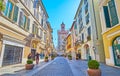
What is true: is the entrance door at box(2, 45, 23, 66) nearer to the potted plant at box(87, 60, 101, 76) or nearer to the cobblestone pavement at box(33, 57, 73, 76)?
the cobblestone pavement at box(33, 57, 73, 76)

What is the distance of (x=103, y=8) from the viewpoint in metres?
13.6

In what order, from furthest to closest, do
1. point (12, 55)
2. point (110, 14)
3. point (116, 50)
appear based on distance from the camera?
1. point (12, 55)
2. point (110, 14)
3. point (116, 50)

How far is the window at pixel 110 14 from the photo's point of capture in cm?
1163

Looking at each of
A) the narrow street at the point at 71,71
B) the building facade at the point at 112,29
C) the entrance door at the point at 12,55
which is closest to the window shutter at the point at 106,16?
the building facade at the point at 112,29

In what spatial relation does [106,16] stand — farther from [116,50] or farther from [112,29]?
[116,50]

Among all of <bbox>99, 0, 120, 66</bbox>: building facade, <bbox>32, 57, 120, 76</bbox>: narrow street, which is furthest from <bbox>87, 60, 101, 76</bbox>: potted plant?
<bbox>99, 0, 120, 66</bbox>: building facade

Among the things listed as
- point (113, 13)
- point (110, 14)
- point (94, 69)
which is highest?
point (110, 14)

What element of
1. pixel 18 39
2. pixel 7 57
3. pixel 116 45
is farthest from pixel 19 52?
pixel 116 45

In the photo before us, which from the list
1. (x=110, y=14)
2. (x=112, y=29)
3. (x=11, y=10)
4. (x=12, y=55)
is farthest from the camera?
(x=12, y=55)

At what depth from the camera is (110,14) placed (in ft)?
41.3

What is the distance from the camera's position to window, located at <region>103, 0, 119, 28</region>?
11633mm

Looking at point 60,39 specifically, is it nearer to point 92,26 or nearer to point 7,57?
point 92,26

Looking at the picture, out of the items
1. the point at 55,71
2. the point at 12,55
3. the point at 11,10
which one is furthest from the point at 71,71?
the point at 11,10

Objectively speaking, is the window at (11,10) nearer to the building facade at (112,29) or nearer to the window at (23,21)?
the window at (23,21)
